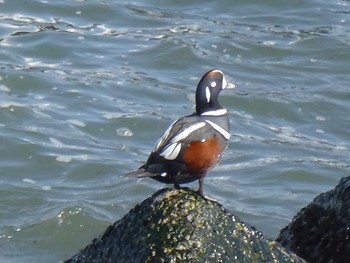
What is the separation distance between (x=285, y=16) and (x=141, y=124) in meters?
4.33

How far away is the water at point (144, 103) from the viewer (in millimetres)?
9719

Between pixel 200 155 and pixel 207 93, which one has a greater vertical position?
pixel 207 93

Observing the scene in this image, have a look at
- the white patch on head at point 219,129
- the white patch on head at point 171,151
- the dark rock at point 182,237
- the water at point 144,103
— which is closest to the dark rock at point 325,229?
the dark rock at point 182,237

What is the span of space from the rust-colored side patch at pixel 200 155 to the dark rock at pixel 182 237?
278 mm

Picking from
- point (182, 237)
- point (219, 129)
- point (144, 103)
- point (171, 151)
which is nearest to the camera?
point (182, 237)

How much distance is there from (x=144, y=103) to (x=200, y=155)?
20.7 ft

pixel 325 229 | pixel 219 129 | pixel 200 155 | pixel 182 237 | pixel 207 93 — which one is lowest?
pixel 325 229

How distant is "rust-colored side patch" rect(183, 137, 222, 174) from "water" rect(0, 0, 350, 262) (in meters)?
3.24

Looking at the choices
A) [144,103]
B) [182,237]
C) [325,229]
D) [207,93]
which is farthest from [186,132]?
[144,103]

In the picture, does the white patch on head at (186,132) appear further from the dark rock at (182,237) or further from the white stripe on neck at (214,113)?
the dark rock at (182,237)

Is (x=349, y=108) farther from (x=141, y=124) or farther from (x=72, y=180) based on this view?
(x=72, y=180)

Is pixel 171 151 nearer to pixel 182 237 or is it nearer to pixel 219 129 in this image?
pixel 219 129

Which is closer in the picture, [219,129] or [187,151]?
[187,151]

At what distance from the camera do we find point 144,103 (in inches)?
467
